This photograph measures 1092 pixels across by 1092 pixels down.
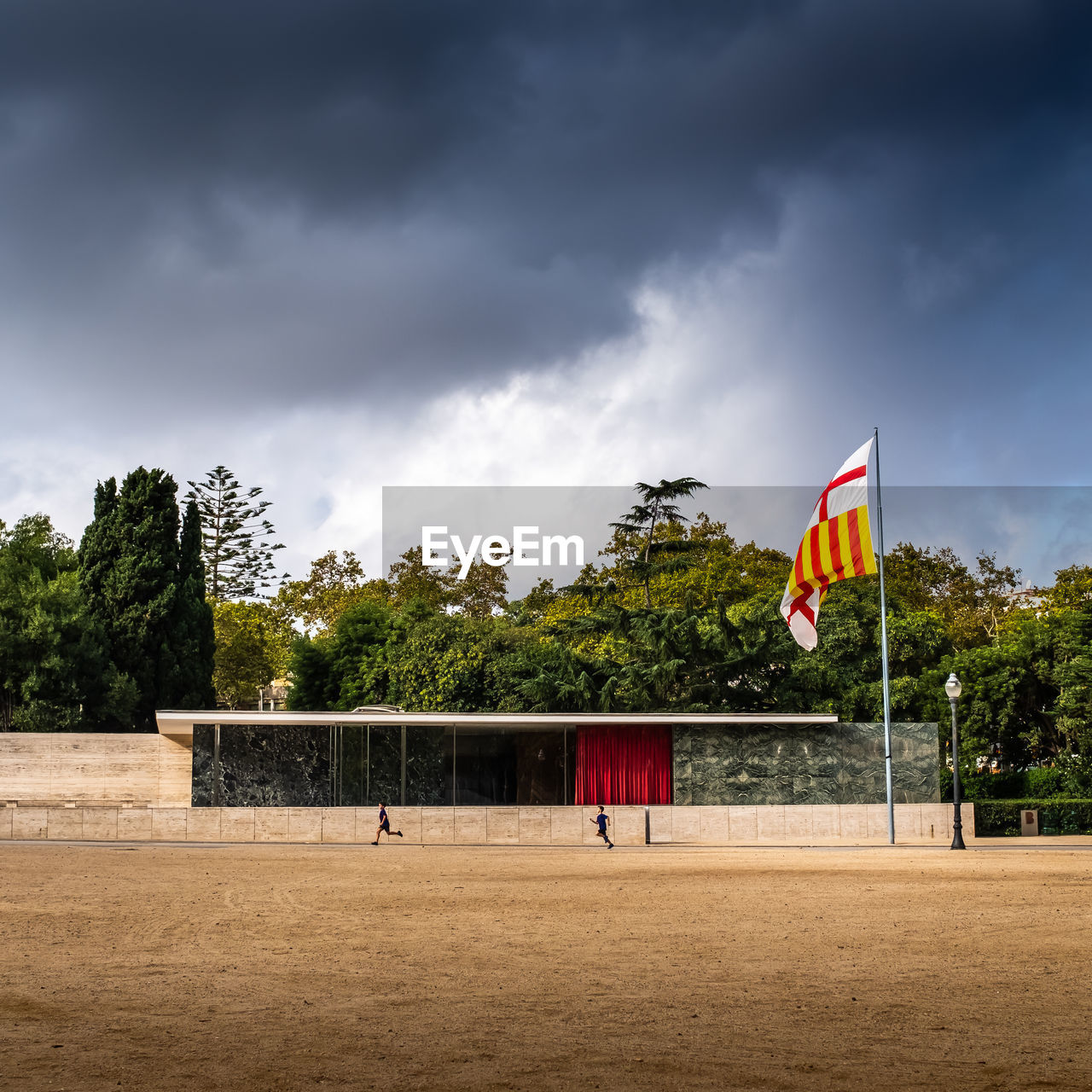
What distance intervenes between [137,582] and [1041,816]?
33.9m

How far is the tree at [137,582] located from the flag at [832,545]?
89.9 ft

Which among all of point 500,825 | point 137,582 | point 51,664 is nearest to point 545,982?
point 500,825

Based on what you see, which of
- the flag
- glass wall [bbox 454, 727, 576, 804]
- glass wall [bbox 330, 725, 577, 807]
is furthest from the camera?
glass wall [bbox 454, 727, 576, 804]

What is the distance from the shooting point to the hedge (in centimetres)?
3681

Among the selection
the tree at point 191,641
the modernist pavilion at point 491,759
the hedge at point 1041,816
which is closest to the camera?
the modernist pavilion at point 491,759

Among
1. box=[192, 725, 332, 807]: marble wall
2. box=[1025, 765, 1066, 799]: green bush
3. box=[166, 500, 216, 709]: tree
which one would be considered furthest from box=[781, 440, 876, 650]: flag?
Result: box=[166, 500, 216, 709]: tree

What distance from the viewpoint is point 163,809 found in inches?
1299

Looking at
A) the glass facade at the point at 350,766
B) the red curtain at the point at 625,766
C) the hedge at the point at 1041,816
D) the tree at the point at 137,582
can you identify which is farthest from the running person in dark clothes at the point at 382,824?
the tree at the point at 137,582

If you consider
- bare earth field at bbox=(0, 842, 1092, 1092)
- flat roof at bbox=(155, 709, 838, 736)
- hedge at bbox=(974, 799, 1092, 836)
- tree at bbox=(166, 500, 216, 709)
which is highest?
tree at bbox=(166, 500, 216, 709)

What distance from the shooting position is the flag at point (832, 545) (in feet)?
99.0

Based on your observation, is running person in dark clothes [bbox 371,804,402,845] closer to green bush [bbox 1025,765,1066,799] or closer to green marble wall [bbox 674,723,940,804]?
green marble wall [bbox 674,723,940,804]

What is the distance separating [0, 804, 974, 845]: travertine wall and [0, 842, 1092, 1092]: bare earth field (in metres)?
10.5

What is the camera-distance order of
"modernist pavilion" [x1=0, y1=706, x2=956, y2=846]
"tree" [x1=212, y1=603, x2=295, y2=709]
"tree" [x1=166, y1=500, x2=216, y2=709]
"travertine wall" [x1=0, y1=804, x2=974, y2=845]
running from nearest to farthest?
"travertine wall" [x1=0, y1=804, x2=974, y2=845], "modernist pavilion" [x1=0, y1=706, x2=956, y2=846], "tree" [x1=166, y1=500, x2=216, y2=709], "tree" [x1=212, y1=603, x2=295, y2=709]

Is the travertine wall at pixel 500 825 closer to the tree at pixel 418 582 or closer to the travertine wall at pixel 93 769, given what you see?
the travertine wall at pixel 93 769
